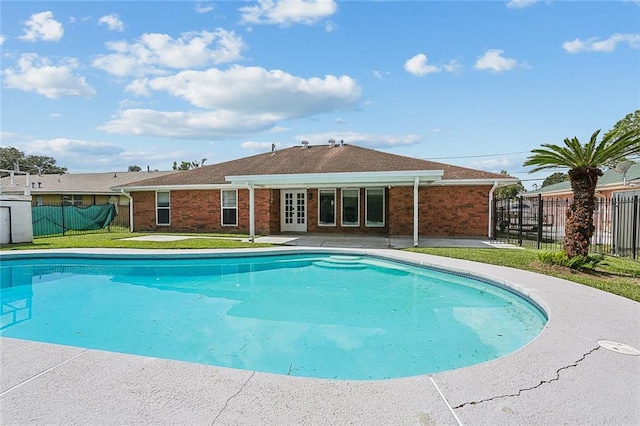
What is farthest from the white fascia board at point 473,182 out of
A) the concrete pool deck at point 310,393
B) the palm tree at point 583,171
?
the concrete pool deck at point 310,393

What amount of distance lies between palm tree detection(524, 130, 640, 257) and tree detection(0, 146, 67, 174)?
190 feet

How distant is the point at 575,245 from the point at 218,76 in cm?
1330

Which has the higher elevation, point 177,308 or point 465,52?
point 465,52

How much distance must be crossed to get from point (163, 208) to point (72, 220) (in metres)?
5.52

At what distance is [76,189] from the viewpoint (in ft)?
89.2

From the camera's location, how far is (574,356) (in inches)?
144

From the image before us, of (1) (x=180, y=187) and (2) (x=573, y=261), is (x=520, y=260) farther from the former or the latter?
(1) (x=180, y=187)

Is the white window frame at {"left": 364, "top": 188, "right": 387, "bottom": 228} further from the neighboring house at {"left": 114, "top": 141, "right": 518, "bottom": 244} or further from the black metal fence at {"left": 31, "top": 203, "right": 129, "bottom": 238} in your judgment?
the black metal fence at {"left": 31, "top": 203, "right": 129, "bottom": 238}

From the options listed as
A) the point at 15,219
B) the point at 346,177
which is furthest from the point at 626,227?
the point at 15,219

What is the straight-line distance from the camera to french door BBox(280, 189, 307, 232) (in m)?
18.0

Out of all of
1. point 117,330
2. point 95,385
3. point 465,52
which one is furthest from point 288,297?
point 465,52

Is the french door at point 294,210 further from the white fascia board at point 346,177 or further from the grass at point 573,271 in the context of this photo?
the grass at point 573,271

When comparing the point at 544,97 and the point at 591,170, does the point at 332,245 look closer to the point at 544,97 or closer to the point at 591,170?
the point at 591,170

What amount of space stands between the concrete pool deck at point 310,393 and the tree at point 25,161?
185 feet
